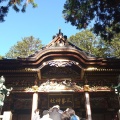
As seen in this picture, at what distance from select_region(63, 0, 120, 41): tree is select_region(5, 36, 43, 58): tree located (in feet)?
54.6

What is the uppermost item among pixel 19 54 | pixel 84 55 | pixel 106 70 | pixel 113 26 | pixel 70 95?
pixel 19 54

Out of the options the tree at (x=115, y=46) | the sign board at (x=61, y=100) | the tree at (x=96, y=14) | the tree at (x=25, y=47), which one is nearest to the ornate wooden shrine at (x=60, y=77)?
the sign board at (x=61, y=100)

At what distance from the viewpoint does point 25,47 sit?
90.8ft

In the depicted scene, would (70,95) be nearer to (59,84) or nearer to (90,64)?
(59,84)

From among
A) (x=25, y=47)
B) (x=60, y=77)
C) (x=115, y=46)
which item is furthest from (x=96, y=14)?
(x=25, y=47)

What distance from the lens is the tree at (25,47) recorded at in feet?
90.8

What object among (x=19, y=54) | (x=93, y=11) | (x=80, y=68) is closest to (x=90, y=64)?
(x=80, y=68)

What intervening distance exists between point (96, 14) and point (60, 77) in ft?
14.0

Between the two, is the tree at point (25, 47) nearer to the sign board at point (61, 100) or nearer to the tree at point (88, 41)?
the tree at point (88, 41)

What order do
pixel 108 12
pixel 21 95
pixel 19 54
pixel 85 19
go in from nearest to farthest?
pixel 108 12
pixel 85 19
pixel 21 95
pixel 19 54

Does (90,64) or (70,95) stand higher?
(90,64)

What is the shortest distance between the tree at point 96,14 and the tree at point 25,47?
16.6 m

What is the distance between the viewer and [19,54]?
27422 millimetres

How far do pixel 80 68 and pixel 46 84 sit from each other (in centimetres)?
221
